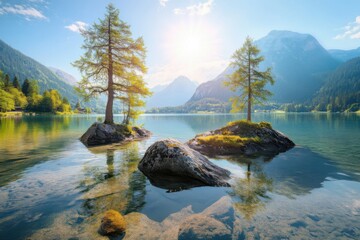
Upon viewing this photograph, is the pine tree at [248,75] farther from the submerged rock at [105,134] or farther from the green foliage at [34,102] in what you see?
the green foliage at [34,102]

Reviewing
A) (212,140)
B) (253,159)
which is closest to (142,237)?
(253,159)

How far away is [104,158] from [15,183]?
5714 millimetres

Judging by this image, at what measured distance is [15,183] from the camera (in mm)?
8367

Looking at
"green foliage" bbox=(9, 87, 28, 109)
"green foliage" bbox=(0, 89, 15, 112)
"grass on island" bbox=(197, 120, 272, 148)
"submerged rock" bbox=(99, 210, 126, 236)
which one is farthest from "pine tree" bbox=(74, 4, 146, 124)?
"green foliage" bbox=(9, 87, 28, 109)

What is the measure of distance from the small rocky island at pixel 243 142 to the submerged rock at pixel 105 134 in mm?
9356

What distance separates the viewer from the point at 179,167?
9.35 metres

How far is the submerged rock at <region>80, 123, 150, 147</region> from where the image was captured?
21.5 m

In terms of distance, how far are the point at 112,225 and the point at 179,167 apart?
475 cm

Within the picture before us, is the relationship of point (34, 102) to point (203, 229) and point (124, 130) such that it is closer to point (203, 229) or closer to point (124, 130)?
point (124, 130)

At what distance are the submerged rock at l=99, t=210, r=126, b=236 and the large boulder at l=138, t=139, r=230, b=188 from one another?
3878mm

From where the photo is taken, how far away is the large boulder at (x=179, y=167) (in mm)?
8914

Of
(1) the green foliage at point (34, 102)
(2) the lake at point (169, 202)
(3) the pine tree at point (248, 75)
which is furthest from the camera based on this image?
(1) the green foliage at point (34, 102)

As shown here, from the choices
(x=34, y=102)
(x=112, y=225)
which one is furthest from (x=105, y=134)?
(x=34, y=102)

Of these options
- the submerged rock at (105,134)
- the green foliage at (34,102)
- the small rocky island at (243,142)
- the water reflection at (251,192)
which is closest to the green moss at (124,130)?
the submerged rock at (105,134)
